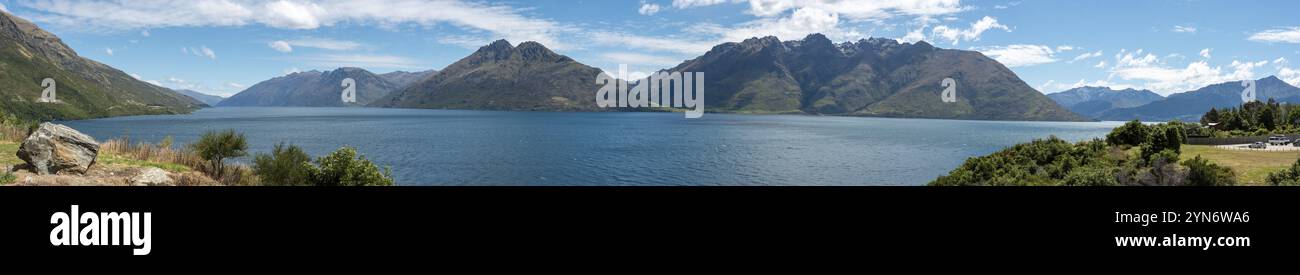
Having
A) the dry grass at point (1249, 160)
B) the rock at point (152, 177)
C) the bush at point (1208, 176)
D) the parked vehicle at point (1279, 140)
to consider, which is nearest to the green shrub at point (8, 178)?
the rock at point (152, 177)

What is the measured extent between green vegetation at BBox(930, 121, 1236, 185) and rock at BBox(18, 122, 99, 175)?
70.2 m

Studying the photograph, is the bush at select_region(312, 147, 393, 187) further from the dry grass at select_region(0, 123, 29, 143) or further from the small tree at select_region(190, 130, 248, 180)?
the dry grass at select_region(0, 123, 29, 143)

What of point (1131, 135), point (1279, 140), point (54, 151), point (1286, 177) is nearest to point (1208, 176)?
point (1286, 177)

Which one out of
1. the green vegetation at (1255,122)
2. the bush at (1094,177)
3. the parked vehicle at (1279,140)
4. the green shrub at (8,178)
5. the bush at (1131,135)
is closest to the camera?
the green shrub at (8,178)

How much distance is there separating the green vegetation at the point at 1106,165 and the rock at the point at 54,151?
7020 centimetres

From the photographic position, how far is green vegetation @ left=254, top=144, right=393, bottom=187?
3962 centimetres

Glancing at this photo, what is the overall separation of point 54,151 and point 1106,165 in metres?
82.6

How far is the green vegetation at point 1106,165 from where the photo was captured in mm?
52500

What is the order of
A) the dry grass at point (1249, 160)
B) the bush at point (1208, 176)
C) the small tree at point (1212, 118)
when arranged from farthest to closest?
the small tree at point (1212, 118) < the dry grass at point (1249, 160) < the bush at point (1208, 176)

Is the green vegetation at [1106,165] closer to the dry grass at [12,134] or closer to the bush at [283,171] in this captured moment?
the bush at [283,171]

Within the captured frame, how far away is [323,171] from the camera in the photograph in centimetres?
3997
